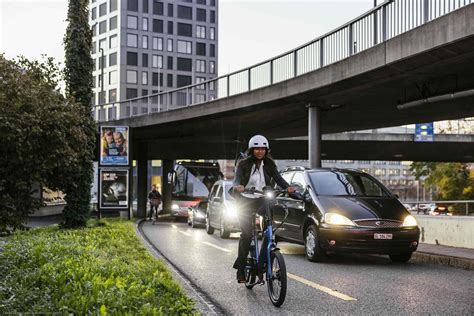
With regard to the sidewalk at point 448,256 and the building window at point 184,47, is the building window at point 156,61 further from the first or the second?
the sidewalk at point 448,256

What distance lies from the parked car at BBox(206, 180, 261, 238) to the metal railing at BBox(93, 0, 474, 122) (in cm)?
535

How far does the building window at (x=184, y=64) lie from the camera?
325ft

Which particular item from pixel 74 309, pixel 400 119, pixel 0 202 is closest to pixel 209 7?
pixel 400 119

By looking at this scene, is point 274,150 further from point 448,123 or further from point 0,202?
point 0,202

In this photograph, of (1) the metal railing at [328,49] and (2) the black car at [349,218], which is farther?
(1) the metal railing at [328,49]

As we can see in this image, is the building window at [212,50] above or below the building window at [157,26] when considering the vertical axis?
below

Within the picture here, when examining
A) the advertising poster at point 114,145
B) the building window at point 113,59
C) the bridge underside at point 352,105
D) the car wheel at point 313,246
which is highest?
the building window at point 113,59

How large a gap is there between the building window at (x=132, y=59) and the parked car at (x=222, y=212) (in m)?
75.4

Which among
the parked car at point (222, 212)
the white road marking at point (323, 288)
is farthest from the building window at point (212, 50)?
the white road marking at point (323, 288)

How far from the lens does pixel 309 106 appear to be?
80.6 ft

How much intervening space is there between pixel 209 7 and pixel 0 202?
91.5 meters

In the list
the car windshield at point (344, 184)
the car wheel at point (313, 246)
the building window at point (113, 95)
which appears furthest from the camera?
the building window at point (113, 95)

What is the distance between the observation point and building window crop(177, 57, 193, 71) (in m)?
99.1

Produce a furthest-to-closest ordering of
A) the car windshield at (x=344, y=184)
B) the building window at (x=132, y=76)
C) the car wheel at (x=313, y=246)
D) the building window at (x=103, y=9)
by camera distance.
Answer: the building window at (x=103, y=9) < the building window at (x=132, y=76) < the car windshield at (x=344, y=184) < the car wheel at (x=313, y=246)
